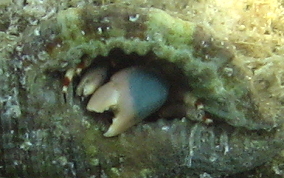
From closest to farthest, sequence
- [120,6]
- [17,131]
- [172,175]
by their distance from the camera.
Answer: [120,6], [17,131], [172,175]

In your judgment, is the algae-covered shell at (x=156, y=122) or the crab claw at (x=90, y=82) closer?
the algae-covered shell at (x=156, y=122)

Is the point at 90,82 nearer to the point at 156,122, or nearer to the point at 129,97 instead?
the point at 129,97

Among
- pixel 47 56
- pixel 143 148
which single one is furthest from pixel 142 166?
pixel 47 56

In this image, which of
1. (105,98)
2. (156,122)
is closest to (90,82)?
(105,98)

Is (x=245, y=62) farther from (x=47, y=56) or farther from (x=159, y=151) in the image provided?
(x=47, y=56)
